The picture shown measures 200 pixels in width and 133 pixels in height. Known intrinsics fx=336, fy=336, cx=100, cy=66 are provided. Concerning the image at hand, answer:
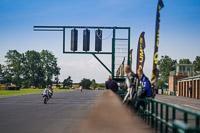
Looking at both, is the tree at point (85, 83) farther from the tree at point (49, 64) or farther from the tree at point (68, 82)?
the tree at point (49, 64)

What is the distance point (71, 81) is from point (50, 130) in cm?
17158

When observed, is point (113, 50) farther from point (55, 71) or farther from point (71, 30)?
point (55, 71)

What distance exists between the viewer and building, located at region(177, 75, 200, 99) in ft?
165

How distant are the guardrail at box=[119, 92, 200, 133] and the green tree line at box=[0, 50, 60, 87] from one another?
125289mm

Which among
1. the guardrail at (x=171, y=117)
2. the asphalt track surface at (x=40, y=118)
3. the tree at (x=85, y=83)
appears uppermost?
the tree at (x=85, y=83)

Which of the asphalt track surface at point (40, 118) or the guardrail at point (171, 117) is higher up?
the guardrail at point (171, 117)

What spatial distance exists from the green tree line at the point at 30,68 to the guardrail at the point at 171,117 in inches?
4933

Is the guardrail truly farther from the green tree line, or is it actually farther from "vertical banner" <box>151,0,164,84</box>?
the green tree line

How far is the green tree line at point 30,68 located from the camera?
13175 centimetres

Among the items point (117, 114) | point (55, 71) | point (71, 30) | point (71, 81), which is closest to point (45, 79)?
point (55, 71)

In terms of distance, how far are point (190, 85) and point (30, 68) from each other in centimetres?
9592

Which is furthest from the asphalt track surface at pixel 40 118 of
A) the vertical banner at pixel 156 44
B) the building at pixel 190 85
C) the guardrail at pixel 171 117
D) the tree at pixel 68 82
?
the tree at pixel 68 82

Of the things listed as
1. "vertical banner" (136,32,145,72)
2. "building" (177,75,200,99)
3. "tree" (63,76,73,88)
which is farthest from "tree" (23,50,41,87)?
"vertical banner" (136,32,145,72)

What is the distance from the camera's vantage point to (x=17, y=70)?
434 feet
